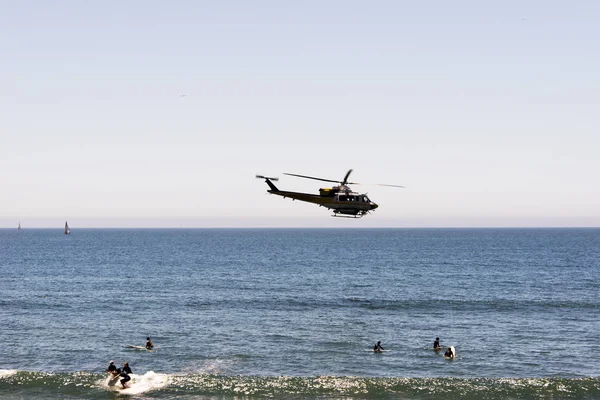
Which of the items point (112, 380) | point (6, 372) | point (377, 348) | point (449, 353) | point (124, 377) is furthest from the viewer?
point (377, 348)

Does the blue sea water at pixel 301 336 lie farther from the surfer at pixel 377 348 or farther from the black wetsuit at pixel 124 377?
the black wetsuit at pixel 124 377

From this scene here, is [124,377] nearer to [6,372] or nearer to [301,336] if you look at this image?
[6,372]

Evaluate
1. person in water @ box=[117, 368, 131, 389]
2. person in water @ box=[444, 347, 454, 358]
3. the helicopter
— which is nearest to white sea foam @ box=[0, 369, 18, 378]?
person in water @ box=[117, 368, 131, 389]

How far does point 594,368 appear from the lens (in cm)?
4928

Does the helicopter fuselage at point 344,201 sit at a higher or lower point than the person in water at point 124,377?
higher

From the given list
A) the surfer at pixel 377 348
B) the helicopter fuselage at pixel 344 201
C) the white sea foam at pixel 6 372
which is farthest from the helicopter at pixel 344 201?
the white sea foam at pixel 6 372

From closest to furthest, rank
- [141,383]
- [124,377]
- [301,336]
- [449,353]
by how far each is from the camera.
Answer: [124,377]
[141,383]
[449,353]
[301,336]

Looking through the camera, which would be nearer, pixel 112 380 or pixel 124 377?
pixel 124 377

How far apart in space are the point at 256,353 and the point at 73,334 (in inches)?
848

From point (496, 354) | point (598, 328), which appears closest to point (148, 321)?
point (496, 354)

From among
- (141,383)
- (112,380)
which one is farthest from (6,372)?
(141,383)

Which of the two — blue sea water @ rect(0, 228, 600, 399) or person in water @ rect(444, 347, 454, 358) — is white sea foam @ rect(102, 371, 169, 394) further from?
person in water @ rect(444, 347, 454, 358)

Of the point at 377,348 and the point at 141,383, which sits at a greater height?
the point at 377,348

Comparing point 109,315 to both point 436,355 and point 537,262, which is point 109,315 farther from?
point 537,262
